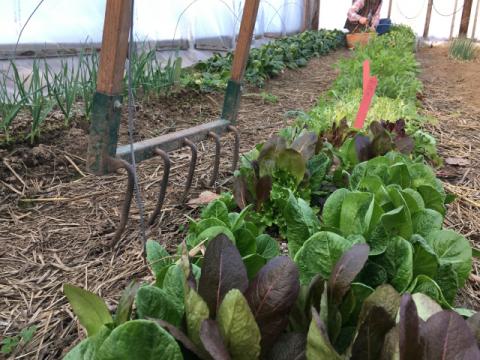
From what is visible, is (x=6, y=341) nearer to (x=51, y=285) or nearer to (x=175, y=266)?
(x=51, y=285)

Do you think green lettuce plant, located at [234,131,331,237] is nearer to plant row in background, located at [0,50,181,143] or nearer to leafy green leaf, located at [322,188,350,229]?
leafy green leaf, located at [322,188,350,229]

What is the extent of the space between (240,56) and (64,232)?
3.68 ft

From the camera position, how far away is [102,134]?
1.54m

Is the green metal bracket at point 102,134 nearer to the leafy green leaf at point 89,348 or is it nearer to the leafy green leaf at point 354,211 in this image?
the leafy green leaf at point 354,211

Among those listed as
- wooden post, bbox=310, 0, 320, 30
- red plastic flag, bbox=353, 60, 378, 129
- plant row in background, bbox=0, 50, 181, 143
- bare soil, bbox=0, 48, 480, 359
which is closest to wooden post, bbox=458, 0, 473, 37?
wooden post, bbox=310, 0, 320, 30

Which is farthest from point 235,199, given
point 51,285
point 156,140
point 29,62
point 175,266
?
point 29,62

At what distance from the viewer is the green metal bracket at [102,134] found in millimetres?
1511

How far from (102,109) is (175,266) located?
0.77 metres

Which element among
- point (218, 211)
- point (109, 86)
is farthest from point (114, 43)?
point (218, 211)

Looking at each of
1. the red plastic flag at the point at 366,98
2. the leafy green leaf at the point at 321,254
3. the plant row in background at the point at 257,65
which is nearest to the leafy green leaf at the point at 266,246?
the leafy green leaf at the point at 321,254

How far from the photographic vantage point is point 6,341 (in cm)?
122

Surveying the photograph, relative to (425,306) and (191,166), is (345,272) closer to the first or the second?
(425,306)

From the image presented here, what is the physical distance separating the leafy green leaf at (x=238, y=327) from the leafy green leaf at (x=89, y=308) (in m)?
0.21

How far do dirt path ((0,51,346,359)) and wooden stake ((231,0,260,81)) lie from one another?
469 mm
